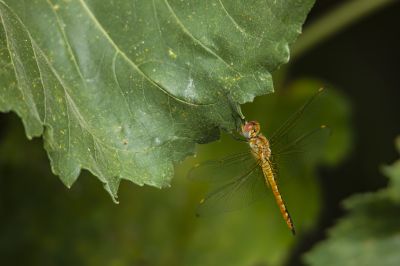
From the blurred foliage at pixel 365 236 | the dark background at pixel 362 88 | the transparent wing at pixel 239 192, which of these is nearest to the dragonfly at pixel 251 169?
the transparent wing at pixel 239 192

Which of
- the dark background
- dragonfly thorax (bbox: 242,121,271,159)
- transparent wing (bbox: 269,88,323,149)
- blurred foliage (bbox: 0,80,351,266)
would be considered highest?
the dark background

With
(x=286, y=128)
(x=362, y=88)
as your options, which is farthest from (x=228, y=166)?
(x=362, y=88)

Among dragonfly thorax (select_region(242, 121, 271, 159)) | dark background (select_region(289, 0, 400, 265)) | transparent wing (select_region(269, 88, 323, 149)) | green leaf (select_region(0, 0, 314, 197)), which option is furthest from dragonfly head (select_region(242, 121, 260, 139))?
dark background (select_region(289, 0, 400, 265))

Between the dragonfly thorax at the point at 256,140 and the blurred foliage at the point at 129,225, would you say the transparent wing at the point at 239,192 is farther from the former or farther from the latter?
the blurred foliage at the point at 129,225

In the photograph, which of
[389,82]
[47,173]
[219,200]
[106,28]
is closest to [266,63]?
[106,28]

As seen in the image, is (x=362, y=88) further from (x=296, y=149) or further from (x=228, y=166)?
(x=228, y=166)

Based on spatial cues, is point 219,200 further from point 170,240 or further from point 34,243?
point 34,243

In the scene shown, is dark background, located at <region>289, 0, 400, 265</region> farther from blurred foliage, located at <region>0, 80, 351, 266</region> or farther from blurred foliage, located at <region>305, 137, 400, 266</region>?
blurred foliage, located at <region>305, 137, 400, 266</region>
